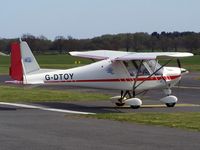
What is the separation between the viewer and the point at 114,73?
21922mm

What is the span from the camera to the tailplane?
21297 mm

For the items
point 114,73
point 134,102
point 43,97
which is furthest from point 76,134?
point 43,97

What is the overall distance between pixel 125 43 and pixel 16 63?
107 metres

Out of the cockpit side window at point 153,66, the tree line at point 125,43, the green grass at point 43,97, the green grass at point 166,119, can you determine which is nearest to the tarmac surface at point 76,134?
the green grass at point 166,119

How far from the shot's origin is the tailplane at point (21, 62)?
21297 mm

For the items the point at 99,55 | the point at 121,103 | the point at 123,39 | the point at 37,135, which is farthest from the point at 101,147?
the point at 123,39

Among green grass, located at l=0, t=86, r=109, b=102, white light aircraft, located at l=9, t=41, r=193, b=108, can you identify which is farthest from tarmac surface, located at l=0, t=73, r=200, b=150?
green grass, located at l=0, t=86, r=109, b=102

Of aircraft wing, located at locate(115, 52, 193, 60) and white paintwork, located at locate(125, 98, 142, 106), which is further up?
aircraft wing, located at locate(115, 52, 193, 60)

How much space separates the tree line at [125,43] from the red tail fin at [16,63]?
302ft

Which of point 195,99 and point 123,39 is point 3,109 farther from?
point 123,39

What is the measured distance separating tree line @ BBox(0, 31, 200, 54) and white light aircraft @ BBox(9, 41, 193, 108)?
91.0 m

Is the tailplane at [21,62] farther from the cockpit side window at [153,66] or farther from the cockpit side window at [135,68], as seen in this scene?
the cockpit side window at [153,66]

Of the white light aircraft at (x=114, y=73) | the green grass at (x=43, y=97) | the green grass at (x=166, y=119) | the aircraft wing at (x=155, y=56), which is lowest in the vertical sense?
the green grass at (x=43, y=97)

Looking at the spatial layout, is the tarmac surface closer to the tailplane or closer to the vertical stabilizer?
the tailplane
